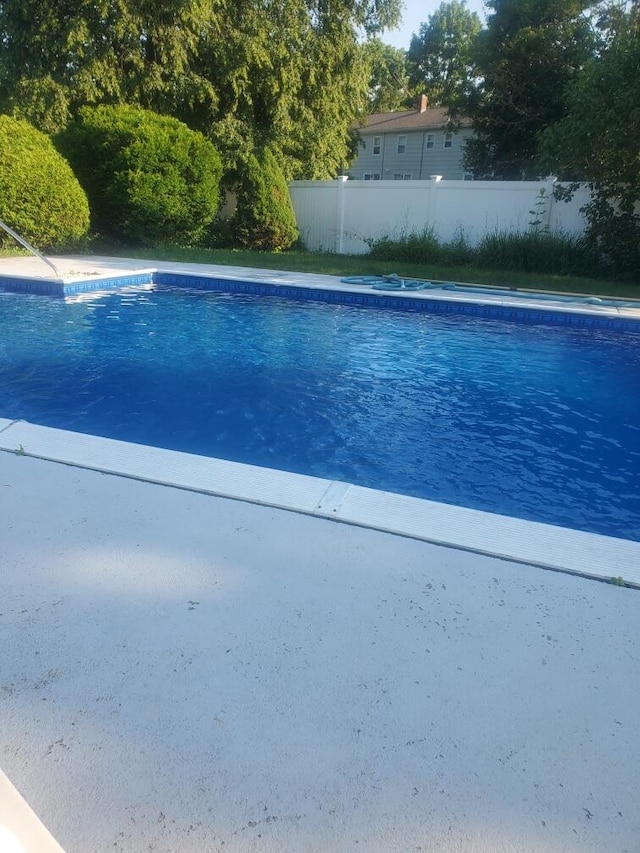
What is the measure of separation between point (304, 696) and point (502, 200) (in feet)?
44.2

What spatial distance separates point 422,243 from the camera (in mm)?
14141

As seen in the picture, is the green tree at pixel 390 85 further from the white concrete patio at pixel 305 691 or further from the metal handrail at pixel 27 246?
the white concrete patio at pixel 305 691

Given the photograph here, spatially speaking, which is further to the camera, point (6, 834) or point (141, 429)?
point (141, 429)

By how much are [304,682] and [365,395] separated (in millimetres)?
4341

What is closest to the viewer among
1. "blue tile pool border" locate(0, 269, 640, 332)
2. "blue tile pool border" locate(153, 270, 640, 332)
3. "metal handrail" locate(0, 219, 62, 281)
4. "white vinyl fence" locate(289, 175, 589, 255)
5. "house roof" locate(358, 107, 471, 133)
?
"metal handrail" locate(0, 219, 62, 281)

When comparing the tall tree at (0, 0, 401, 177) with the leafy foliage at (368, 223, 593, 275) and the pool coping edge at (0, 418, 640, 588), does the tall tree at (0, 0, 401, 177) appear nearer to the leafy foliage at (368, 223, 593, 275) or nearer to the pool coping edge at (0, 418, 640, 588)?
the leafy foliage at (368, 223, 593, 275)

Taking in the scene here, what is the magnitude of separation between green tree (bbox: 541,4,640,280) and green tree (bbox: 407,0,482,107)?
3654 cm

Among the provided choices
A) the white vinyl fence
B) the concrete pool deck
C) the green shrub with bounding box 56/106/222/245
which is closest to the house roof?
the white vinyl fence

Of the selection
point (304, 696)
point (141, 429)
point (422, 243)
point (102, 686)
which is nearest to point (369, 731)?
point (304, 696)

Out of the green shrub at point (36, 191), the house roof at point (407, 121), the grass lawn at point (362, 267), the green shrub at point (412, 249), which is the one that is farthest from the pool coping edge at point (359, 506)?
the house roof at point (407, 121)

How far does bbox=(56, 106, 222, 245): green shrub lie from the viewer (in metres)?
14.5

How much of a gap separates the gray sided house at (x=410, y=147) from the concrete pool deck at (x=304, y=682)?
30990 millimetres

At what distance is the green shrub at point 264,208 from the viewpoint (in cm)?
1512

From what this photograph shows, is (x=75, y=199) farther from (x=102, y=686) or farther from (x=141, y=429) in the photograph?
(x=102, y=686)
